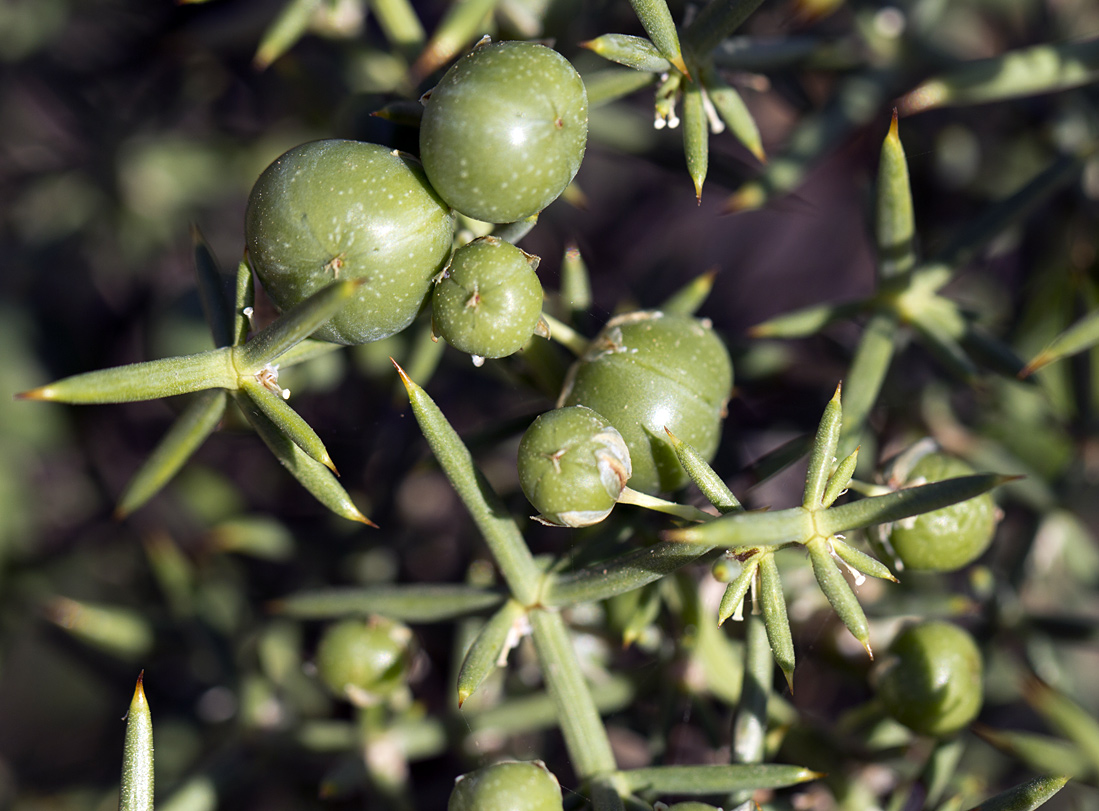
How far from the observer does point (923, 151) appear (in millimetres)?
3516

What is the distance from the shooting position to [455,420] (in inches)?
139

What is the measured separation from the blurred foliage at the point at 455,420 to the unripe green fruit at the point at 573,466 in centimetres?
42

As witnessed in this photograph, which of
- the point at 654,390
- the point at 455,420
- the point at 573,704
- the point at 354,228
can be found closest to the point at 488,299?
the point at 354,228

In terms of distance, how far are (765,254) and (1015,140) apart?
56.2 inches

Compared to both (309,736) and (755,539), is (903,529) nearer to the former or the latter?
(755,539)

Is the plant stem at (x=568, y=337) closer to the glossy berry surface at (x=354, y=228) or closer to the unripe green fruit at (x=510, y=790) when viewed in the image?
the glossy berry surface at (x=354, y=228)

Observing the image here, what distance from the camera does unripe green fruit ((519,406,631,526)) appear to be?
64.7 inches

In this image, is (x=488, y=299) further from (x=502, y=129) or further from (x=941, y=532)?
(x=941, y=532)

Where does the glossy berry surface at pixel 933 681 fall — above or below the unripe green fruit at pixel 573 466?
below

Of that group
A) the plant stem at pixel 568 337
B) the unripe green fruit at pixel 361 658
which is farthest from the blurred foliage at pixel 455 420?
the unripe green fruit at pixel 361 658

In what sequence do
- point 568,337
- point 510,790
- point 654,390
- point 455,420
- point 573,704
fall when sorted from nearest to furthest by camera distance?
1. point 510,790
2. point 654,390
3. point 573,704
4. point 568,337
5. point 455,420

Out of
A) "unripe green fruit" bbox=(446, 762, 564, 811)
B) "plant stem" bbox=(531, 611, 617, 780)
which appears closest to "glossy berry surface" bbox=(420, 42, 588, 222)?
"plant stem" bbox=(531, 611, 617, 780)

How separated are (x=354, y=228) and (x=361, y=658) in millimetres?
1204

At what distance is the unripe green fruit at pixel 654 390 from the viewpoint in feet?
6.11
